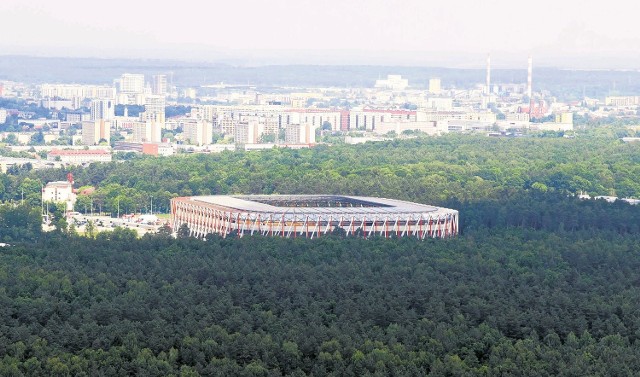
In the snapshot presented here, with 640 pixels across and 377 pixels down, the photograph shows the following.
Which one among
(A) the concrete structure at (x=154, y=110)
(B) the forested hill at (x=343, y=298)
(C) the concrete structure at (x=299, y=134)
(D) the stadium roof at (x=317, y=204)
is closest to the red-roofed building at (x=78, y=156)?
(C) the concrete structure at (x=299, y=134)

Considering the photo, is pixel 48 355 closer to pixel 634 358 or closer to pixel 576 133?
pixel 634 358

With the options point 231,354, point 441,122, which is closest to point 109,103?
point 441,122

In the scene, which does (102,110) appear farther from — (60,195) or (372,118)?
(60,195)

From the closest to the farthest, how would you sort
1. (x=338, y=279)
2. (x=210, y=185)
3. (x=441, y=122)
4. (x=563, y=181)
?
(x=338, y=279), (x=210, y=185), (x=563, y=181), (x=441, y=122)

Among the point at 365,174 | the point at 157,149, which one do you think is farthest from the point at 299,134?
the point at 365,174

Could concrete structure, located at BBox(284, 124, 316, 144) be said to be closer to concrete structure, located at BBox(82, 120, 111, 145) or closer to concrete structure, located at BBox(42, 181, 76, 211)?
concrete structure, located at BBox(82, 120, 111, 145)

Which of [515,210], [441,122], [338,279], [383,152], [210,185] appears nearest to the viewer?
[338,279]
